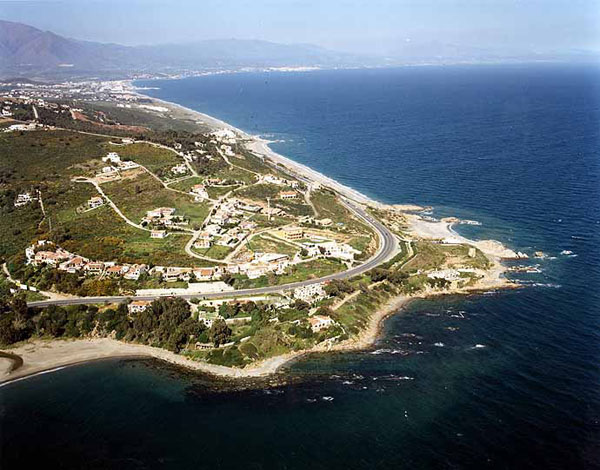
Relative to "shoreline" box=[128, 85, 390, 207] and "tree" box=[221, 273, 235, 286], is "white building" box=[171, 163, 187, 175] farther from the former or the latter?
"tree" box=[221, 273, 235, 286]

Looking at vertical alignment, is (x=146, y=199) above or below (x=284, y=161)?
above

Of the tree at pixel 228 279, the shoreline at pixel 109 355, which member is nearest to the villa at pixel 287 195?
the tree at pixel 228 279

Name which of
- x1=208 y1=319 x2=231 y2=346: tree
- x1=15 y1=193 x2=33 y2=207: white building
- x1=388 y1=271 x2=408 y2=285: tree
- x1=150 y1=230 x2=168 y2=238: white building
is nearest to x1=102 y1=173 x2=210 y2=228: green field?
x1=150 y1=230 x2=168 y2=238: white building

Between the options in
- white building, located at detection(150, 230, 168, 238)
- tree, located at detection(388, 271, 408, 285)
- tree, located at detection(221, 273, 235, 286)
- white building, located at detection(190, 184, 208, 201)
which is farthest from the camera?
white building, located at detection(190, 184, 208, 201)

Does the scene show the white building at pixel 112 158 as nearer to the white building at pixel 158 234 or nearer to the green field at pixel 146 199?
the green field at pixel 146 199

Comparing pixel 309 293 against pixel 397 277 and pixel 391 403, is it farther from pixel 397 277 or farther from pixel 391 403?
pixel 391 403

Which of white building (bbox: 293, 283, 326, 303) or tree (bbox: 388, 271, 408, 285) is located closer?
white building (bbox: 293, 283, 326, 303)

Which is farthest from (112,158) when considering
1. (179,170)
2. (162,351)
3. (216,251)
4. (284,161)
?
(162,351)

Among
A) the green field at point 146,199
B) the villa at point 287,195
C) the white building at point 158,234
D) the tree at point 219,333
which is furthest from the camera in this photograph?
the villa at point 287,195

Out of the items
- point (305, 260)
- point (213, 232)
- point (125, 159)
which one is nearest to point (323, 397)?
point (305, 260)
